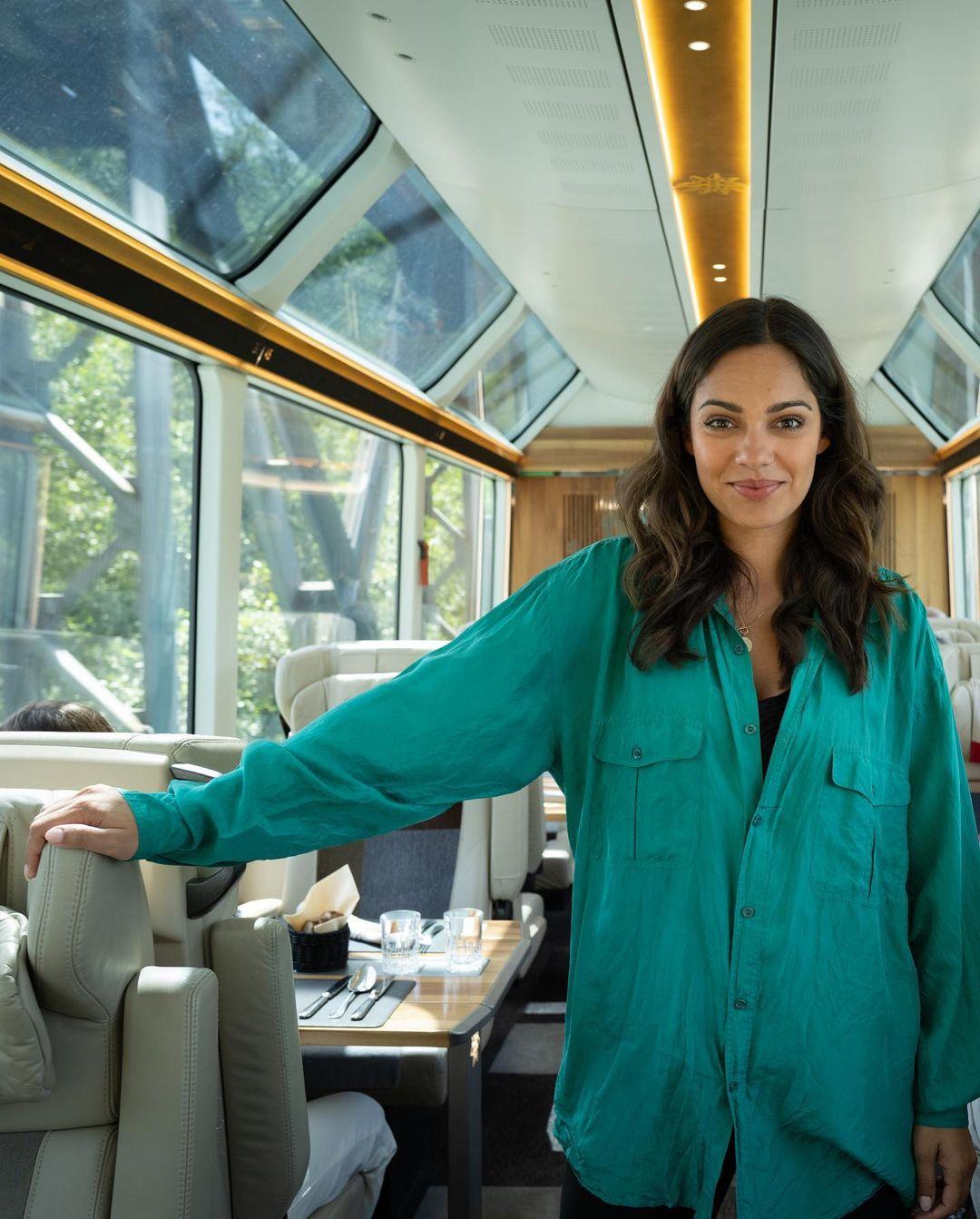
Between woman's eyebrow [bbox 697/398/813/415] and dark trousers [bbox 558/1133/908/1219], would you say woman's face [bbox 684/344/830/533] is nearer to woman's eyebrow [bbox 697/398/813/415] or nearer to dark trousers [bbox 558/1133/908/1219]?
woman's eyebrow [bbox 697/398/813/415]

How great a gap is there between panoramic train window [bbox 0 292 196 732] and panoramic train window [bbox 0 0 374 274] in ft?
1.36

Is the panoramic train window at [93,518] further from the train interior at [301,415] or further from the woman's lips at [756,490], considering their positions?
the woman's lips at [756,490]

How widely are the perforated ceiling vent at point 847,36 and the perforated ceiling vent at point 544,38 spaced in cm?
55

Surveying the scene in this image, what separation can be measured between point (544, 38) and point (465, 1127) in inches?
107

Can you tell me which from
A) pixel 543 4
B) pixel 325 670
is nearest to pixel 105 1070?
pixel 325 670

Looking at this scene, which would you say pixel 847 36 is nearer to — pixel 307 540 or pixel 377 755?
pixel 377 755

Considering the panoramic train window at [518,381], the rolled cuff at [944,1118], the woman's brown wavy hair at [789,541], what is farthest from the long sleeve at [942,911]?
the panoramic train window at [518,381]

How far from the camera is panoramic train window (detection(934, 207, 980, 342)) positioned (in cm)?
585

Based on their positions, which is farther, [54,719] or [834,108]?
[834,108]

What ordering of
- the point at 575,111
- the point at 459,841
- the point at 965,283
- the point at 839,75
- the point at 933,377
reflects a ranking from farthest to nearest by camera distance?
1. the point at 933,377
2. the point at 965,283
3. the point at 575,111
4. the point at 839,75
5. the point at 459,841

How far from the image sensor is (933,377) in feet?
28.0

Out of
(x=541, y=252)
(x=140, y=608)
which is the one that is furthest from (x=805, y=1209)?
(x=541, y=252)

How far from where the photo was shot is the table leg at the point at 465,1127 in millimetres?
2217

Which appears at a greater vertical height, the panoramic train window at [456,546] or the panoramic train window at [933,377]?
the panoramic train window at [933,377]
